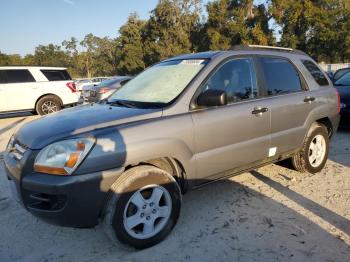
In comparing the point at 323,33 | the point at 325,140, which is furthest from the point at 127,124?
the point at 323,33

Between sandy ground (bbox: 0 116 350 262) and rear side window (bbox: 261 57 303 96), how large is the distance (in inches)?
49.1

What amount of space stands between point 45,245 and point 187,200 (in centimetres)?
164

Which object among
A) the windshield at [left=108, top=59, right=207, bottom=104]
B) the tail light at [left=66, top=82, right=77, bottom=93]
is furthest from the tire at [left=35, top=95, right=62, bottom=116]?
the windshield at [left=108, top=59, right=207, bottom=104]

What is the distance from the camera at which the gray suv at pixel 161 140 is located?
2.80 metres

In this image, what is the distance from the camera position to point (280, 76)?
14.4 feet

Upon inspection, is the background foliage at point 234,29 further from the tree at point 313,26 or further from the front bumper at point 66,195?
the front bumper at point 66,195

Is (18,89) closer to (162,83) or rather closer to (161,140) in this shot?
(162,83)

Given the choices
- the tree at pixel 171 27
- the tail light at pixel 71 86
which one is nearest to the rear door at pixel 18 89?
the tail light at pixel 71 86

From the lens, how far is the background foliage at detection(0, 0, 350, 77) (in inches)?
1406

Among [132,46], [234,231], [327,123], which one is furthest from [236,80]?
[132,46]

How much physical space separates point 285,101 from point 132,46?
49.8 meters

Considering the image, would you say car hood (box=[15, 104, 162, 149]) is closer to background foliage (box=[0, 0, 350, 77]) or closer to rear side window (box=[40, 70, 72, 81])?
rear side window (box=[40, 70, 72, 81])

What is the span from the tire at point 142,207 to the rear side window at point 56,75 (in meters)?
10.5

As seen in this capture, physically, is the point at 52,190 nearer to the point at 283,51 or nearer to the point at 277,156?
the point at 277,156
